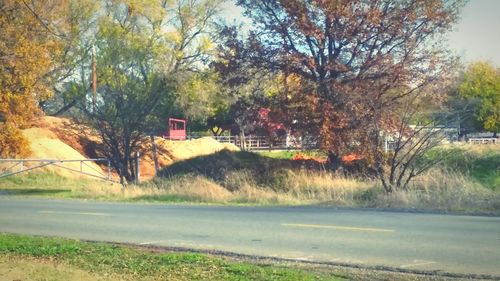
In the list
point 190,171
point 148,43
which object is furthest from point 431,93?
point 148,43

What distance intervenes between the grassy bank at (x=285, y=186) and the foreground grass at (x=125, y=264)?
28.9 ft

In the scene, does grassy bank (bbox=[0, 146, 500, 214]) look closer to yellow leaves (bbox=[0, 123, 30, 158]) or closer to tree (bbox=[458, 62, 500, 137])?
yellow leaves (bbox=[0, 123, 30, 158])

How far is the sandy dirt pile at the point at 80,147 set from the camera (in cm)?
3794

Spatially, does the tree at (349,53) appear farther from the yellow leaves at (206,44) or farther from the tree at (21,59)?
the yellow leaves at (206,44)

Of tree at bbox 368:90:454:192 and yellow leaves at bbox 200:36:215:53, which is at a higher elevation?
yellow leaves at bbox 200:36:215:53

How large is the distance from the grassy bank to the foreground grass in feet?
28.9

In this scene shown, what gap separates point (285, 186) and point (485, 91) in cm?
4338

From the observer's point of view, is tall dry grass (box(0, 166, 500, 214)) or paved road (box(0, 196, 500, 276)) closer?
paved road (box(0, 196, 500, 276))

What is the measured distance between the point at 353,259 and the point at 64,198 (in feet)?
54.2

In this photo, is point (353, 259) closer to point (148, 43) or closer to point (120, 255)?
point (120, 255)

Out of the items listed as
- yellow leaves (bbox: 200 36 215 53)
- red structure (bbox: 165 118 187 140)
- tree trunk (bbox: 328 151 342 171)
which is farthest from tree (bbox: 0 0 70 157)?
red structure (bbox: 165 118 187 140)

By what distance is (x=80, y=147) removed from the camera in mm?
48906

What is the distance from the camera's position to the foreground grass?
27.6 feet

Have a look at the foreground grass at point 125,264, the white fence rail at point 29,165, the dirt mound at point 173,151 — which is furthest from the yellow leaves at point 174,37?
the foreground grass at point 125,264
